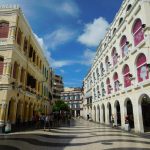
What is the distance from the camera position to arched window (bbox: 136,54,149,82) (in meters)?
17.0

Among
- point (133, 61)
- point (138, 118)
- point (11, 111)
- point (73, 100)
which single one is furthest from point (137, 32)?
point (73, 100)

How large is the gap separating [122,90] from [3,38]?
1554cm

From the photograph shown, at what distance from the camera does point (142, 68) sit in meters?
17.7

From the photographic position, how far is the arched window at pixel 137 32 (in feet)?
58.2

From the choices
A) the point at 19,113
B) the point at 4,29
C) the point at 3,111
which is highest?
the point at 4,29

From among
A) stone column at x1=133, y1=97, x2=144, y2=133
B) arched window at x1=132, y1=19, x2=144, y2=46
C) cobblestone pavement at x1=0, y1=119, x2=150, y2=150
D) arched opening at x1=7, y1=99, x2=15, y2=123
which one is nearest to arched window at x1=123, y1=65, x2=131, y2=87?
stone column at x1=133, y1=97, x2=144, y2=133

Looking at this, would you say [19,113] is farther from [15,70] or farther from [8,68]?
[8,68]

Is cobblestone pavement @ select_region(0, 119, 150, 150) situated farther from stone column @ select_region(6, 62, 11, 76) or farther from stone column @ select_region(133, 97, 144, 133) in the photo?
stone column @ select_region(6, 62, 11, 76)

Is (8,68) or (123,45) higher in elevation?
(123,45)

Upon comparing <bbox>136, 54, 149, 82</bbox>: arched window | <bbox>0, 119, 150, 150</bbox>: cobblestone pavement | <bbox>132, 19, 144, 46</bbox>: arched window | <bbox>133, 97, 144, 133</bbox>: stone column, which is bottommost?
<bbox>0, 119, 150, 150</bbox>: cobblestone pavement

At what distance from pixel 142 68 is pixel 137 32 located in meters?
3.97

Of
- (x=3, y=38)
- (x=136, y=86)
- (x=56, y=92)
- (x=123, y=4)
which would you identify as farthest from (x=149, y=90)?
(x=56, y=92)

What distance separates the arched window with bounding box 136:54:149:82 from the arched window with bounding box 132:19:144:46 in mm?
1710

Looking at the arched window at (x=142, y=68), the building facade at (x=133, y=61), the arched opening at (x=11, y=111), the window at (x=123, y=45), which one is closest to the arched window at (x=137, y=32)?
the building facade at (x=133, y=61)
